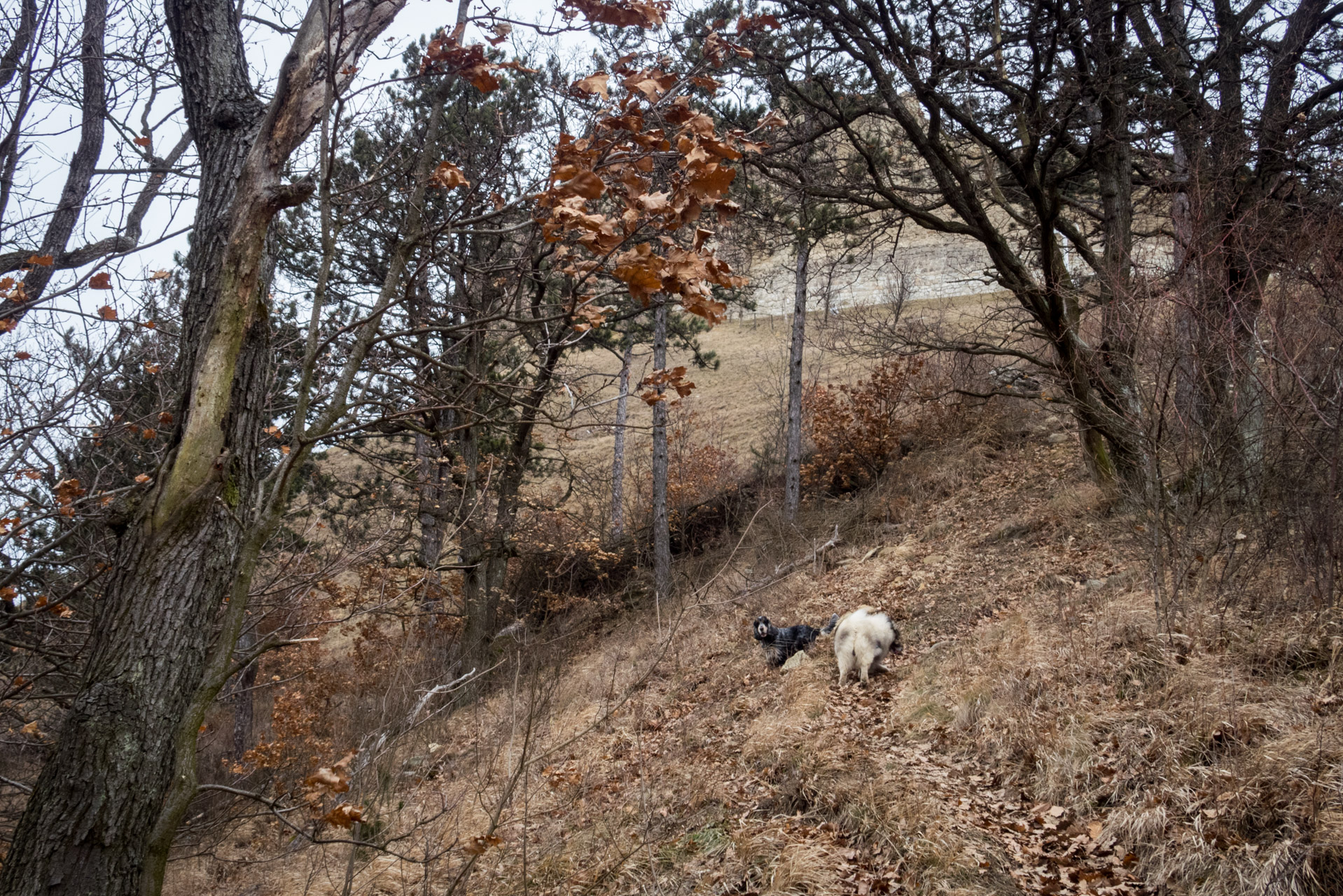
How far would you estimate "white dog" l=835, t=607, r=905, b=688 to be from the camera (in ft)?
25.2

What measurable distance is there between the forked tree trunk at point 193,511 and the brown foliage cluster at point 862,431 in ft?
48.8

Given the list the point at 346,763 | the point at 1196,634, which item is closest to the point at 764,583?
the point at 346,763

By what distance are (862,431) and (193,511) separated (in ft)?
51.9

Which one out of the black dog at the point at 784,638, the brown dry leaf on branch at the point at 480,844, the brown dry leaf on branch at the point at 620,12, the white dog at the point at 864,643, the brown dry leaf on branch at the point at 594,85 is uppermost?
the brown dry leaf on branch at the point at 620,12

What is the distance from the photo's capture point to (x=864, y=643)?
7.69 m

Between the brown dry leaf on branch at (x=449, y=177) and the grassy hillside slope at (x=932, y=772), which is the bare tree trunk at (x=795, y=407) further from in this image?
the brown dry leaf on branch at (x=449, y=177)

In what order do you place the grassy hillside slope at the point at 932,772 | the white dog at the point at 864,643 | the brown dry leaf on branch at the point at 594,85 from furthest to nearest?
the white dog at the point at 864,643, the grassy hillside slope at the point at 932,772, the brown dry leaf on branch at the point at 594,85

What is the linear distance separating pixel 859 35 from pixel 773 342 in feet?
98.4

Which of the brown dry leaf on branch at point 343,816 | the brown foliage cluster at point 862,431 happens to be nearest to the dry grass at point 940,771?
the brown dry leaf on branch at point 343,816

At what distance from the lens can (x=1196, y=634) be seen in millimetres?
5590

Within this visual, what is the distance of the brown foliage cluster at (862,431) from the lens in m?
16.9

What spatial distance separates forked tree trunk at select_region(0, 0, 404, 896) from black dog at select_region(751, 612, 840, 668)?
7078 mm

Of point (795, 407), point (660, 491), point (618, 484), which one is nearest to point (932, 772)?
point (660, 491)

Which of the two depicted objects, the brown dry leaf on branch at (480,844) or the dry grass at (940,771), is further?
the dry grass at (940,771)
